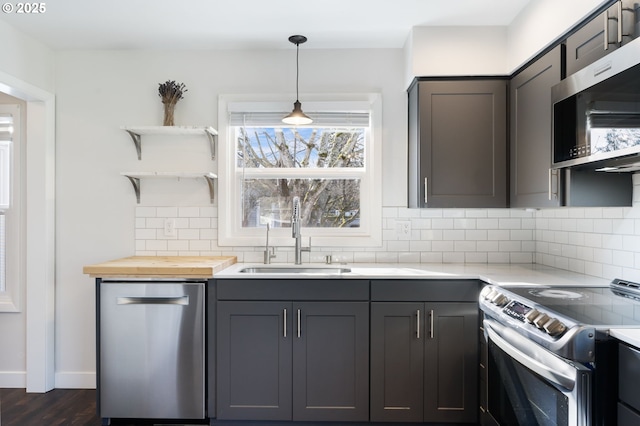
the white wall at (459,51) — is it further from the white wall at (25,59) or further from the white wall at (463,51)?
the white wall at (25,59)

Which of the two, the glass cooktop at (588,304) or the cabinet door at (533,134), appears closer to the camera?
the glass cooktop at (588,304)

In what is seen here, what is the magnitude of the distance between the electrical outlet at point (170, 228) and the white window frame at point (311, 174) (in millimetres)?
317

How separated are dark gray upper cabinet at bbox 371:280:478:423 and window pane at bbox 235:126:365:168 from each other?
3.45 feet

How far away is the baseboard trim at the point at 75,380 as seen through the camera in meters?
2.92

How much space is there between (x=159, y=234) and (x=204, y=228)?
12.4 inches

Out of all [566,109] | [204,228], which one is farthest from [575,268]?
[204,228]

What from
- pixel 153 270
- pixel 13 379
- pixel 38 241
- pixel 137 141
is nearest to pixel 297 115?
pixel 137 141

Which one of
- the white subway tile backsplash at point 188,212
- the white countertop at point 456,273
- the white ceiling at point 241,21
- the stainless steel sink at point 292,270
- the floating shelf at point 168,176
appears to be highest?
the white ceiling at point 241,21

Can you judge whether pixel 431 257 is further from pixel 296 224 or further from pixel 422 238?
pixel 296 224

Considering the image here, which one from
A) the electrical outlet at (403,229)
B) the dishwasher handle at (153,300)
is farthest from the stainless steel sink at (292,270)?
the electrical outlet at (403,229)

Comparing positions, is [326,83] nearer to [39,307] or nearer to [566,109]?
[566,109]

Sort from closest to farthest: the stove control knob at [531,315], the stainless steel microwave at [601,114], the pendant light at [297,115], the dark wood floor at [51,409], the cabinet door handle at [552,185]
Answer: the stainless steel microwave at [601,114], the stove control knob at [531,315], the cabinet door handle at [552,185], the dark wood floor at [51,409], the pendant light at [297,115]

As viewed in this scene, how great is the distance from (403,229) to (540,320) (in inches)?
55.8

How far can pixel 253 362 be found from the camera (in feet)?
7.59
